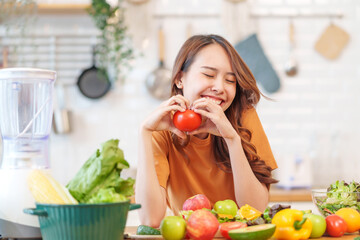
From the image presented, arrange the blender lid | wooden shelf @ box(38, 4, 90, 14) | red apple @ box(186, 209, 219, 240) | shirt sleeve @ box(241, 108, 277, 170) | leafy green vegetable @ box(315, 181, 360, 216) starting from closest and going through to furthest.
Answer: red apple @ box(186, 209, 219, 240), the blender lid, leafy green vegetable @ box(315, 181, 360, 216), shirt sleeve @ box(241, 108, 277, 170), wooden shelf @ box(38, 4, 90, 14)

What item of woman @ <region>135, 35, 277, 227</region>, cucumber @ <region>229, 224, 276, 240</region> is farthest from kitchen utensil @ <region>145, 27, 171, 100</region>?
cucumber @ <region>229, 224, 276, 240</region>

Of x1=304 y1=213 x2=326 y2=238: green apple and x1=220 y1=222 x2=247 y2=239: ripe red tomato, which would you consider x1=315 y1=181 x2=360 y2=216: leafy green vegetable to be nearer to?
x1=304 y1=213 x2=326 y2=238: green apple

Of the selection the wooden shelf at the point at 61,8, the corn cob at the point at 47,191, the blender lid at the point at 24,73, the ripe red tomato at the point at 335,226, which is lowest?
the ripe red tomato at the point at 335,226

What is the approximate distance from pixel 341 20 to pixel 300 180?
1349 millimetres

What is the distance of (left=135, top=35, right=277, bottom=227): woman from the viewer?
1563mm

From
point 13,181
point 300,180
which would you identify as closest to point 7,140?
point 13,181

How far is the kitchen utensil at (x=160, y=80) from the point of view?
A: 352 cm

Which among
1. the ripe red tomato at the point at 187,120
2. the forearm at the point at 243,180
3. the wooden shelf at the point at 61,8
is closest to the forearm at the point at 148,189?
the ripe red tomato at the point at 187,120

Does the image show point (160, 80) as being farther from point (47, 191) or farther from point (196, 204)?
point (47, 191)

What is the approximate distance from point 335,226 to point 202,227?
370mm

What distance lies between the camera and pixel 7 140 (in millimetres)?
1195

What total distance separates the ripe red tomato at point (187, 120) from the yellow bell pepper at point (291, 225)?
17.6 inches

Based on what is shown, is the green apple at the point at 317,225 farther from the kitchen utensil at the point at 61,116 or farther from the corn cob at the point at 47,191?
the kitchen utensil at the point at 61,116

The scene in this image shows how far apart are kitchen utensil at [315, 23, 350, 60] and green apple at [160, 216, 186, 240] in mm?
2889
